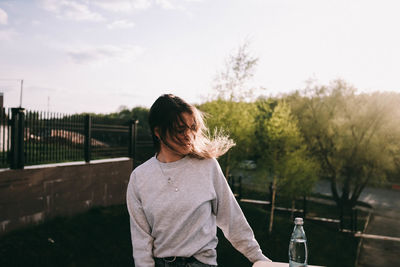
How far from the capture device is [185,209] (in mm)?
1922

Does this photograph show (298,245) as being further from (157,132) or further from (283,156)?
(283,156)

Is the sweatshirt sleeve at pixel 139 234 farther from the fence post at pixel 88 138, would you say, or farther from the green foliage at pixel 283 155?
the green foliage at pixel 283 155

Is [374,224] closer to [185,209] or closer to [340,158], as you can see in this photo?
[340,158]

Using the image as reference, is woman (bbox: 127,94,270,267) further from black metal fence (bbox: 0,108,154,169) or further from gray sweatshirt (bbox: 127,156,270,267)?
black metal fence (bbox: 0,108,154,169)

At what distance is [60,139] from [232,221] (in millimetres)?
7614

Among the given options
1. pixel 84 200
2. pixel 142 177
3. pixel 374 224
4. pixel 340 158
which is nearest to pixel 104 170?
pixel 84 200

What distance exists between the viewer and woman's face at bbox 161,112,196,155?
6.56 ft

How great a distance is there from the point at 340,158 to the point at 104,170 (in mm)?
15454

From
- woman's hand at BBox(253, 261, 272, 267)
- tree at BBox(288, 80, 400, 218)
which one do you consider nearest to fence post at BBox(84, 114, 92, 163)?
woman's hand at BBox(253, 261, 272, 267)

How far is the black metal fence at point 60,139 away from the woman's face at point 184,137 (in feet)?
19.9

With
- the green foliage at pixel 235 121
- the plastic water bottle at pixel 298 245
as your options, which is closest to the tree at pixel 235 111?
the green foliage at pixel 235 121

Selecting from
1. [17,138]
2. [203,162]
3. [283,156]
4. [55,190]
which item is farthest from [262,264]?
[283,156]

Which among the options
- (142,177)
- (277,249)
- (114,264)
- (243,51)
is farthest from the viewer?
(243,51)

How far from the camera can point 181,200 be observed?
1.93 meters
